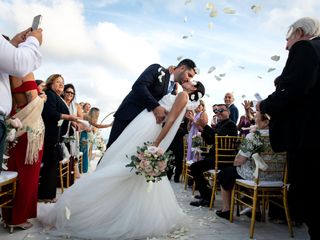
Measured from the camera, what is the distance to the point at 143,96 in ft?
11.3

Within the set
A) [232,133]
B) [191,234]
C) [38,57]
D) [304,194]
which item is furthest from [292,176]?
[232,133]

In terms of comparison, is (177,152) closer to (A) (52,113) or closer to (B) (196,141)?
(B) (196,141)

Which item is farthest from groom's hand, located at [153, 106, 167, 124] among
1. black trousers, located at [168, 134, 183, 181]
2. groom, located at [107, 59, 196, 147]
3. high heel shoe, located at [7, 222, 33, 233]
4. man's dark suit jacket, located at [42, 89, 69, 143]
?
black trousers, located at [168, 134, 183, 181]

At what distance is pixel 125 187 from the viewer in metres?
3.37

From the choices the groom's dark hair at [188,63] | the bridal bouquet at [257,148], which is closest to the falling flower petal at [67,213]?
the groom's dark hair at [188,63]

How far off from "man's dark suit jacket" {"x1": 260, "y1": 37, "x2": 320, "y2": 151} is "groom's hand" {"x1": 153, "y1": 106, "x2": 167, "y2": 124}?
52.3 inches

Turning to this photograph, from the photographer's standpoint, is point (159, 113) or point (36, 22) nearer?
point (36, 22)

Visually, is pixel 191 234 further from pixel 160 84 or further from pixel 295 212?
pixel 160 84

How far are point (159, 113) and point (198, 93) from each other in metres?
0.52

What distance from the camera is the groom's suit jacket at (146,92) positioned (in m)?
3.45

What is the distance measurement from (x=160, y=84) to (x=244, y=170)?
143 cm

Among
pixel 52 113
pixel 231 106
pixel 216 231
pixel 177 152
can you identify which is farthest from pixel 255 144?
pixel 177 152

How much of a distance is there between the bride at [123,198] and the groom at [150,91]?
0.10 meters

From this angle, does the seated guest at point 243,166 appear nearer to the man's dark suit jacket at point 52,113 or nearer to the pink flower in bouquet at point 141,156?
the pink flower in bouquet at point 141,156
